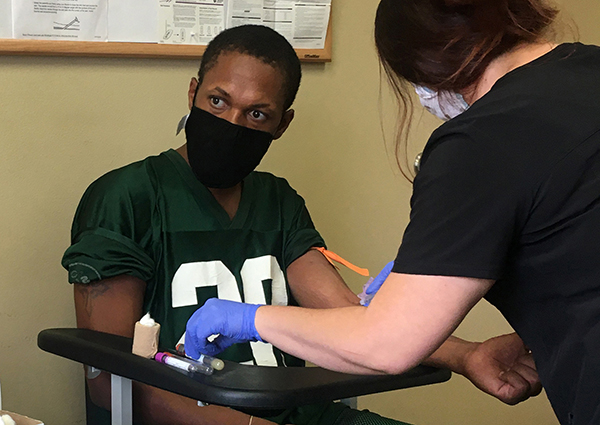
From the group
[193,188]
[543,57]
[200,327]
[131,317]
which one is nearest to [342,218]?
[193,188]

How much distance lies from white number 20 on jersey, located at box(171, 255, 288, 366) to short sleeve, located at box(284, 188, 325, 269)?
4cm

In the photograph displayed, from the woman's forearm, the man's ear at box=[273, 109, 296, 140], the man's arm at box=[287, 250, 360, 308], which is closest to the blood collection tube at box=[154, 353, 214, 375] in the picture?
the woman's forearm

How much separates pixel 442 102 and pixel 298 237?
645mm

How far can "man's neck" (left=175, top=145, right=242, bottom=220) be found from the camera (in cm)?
152

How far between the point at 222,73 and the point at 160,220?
351mm

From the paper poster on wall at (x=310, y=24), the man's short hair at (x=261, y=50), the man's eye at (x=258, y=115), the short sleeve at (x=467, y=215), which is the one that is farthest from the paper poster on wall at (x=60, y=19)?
the short sleeve at (x=467, y=215)

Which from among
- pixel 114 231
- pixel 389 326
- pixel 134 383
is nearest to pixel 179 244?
pixel 114 231

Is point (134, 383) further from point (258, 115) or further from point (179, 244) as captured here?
point (258, 115)

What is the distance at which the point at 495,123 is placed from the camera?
0.81m

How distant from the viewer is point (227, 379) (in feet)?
3.37

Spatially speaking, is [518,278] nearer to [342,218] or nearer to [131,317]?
[131,317]

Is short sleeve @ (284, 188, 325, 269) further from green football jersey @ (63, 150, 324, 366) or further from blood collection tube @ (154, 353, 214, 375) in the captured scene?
blood collection tube @ (154, 353, 214, 375)

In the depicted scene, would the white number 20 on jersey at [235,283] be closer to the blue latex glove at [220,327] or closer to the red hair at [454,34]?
the blue latex glove at [220,327]

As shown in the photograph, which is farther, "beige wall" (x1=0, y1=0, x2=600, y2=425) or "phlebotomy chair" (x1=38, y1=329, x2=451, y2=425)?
"beige wall" (x1=0, y1=0, x2=600, y2=425)
